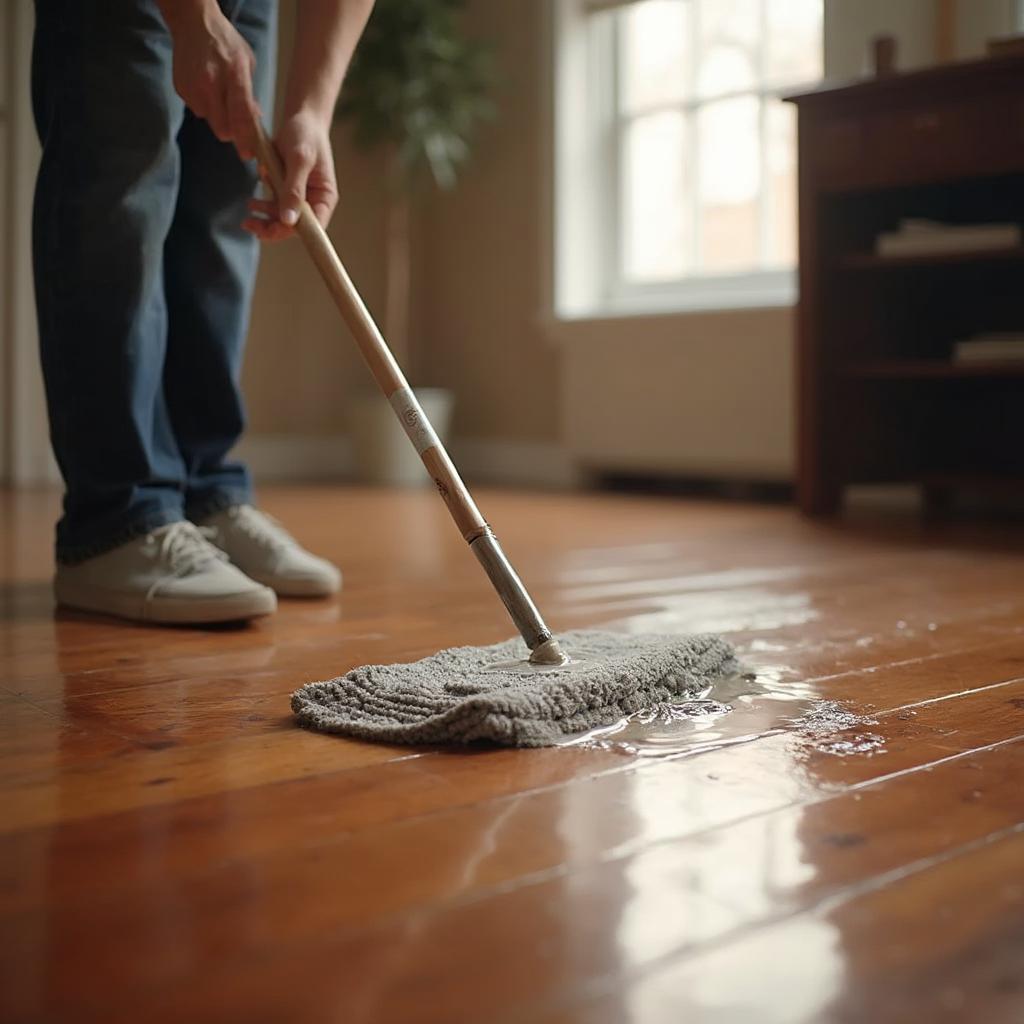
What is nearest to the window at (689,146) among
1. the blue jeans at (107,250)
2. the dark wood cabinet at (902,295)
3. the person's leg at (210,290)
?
the dark wood cabinet at (902,295)

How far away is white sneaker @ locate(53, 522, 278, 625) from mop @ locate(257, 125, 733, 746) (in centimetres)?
34

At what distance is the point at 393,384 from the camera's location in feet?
3.93

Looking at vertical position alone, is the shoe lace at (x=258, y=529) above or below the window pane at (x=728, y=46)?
below

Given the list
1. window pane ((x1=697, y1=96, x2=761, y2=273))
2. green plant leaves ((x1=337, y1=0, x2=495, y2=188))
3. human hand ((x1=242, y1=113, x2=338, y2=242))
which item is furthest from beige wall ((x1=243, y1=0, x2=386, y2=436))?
human hand ((x1=242, y1=113, x2=338, y2=242))

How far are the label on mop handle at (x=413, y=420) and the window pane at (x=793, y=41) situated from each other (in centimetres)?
253

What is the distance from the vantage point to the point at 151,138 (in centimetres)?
147

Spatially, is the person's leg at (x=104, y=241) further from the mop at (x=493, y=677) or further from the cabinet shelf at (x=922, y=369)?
the cabinet shelf at (x=922, y=369)

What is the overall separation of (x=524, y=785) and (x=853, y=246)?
224 cm

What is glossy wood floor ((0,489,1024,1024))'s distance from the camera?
0.55 m

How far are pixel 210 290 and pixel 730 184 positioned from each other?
2311 mm

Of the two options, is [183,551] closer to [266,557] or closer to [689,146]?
[266,557]

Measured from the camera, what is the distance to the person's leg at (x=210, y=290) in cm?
161

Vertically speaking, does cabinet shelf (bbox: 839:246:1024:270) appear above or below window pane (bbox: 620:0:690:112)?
below

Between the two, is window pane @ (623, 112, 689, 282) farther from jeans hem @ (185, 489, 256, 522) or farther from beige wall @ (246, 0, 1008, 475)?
jeans hem @ (185, 489, 256, 522)
